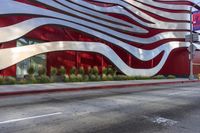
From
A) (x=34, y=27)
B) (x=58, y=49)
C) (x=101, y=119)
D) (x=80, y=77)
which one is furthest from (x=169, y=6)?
(x=101, y=119)

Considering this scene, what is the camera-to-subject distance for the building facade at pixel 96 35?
23.2 meters

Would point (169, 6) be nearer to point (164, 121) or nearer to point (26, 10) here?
point (26, 10)

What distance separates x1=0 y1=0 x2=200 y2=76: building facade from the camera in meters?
23.2

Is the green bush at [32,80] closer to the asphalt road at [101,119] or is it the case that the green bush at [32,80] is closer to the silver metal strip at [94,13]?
the silver metal strip at [94,13]

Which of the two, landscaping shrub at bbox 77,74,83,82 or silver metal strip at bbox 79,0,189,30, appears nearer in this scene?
landscaping shrub at bbox 77,74,83,82

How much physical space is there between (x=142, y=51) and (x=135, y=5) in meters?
7.73

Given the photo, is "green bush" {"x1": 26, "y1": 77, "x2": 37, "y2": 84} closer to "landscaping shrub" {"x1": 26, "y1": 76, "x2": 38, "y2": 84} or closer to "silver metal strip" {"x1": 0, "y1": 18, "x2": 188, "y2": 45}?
"landscaping shrub" {"x1": 26, "y1": 76, "x2": 38, "y2": 84}

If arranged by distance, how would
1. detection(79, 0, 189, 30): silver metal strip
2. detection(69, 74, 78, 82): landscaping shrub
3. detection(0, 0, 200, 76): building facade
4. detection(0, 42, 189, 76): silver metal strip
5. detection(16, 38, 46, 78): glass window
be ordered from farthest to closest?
detection(79, 0, 189, 30): silver metal strip
detection(16, 38, 46, 78): glass window
detection(69, 74, 78, 82): landscaping shrub
detection(0, 0, 200, 76): building facade
detection(0, 42, 189, 76): silver metal strip

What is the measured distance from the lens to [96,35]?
28859 mm

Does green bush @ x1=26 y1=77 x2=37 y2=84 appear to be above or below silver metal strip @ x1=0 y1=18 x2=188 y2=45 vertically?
below

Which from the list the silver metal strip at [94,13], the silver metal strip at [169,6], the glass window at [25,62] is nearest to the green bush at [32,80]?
the glass window at [25,62]

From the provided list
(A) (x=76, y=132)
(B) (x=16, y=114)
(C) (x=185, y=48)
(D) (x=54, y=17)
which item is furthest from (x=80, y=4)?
(A) (x=76, y=132)

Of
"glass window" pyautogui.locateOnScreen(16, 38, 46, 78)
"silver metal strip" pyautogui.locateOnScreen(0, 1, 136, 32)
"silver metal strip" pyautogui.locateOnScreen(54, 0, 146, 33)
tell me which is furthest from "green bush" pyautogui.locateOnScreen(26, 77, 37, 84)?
"silver metal strip" pyautogui.locateOnScreen(54, 0, 146, 33)

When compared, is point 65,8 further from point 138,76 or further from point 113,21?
point 138,76
